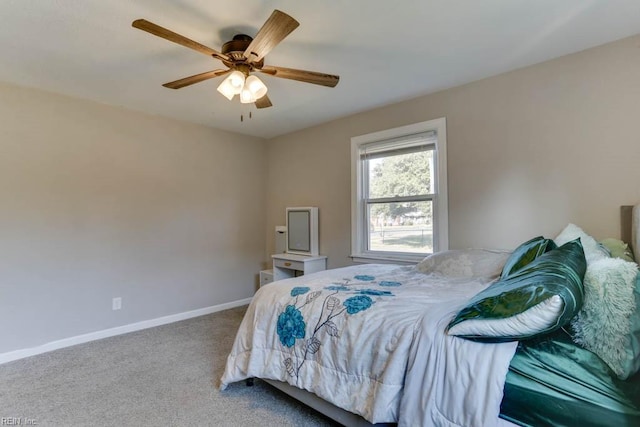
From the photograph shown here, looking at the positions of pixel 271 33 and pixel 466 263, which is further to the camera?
pixel 466 263

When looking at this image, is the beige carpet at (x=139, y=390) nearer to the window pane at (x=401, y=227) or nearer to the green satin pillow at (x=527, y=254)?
the green satin pillow at (x=527, y=254)

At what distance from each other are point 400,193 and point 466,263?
109cm

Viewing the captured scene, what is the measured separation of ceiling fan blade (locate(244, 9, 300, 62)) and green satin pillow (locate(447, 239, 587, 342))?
1.52 m

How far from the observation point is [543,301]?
1.06 m

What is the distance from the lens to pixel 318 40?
2193 mm

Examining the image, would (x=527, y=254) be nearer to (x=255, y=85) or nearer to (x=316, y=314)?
(x=316, y=314)

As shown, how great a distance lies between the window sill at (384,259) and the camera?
3.20m

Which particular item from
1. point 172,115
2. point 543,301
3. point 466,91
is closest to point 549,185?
point 466,91

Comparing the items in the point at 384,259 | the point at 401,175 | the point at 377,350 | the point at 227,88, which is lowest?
the point at 377,350

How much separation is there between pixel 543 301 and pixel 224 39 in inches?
89.8

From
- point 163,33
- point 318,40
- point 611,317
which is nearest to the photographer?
point 611,317

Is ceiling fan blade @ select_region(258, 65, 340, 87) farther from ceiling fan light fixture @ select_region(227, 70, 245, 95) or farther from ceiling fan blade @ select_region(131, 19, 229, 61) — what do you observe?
ceiling fan blade @ select_region(131, 19, 229, 61)

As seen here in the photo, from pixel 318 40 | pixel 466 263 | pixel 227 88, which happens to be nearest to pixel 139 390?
pixel 227 88

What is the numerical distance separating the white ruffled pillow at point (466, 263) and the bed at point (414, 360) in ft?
0.04
